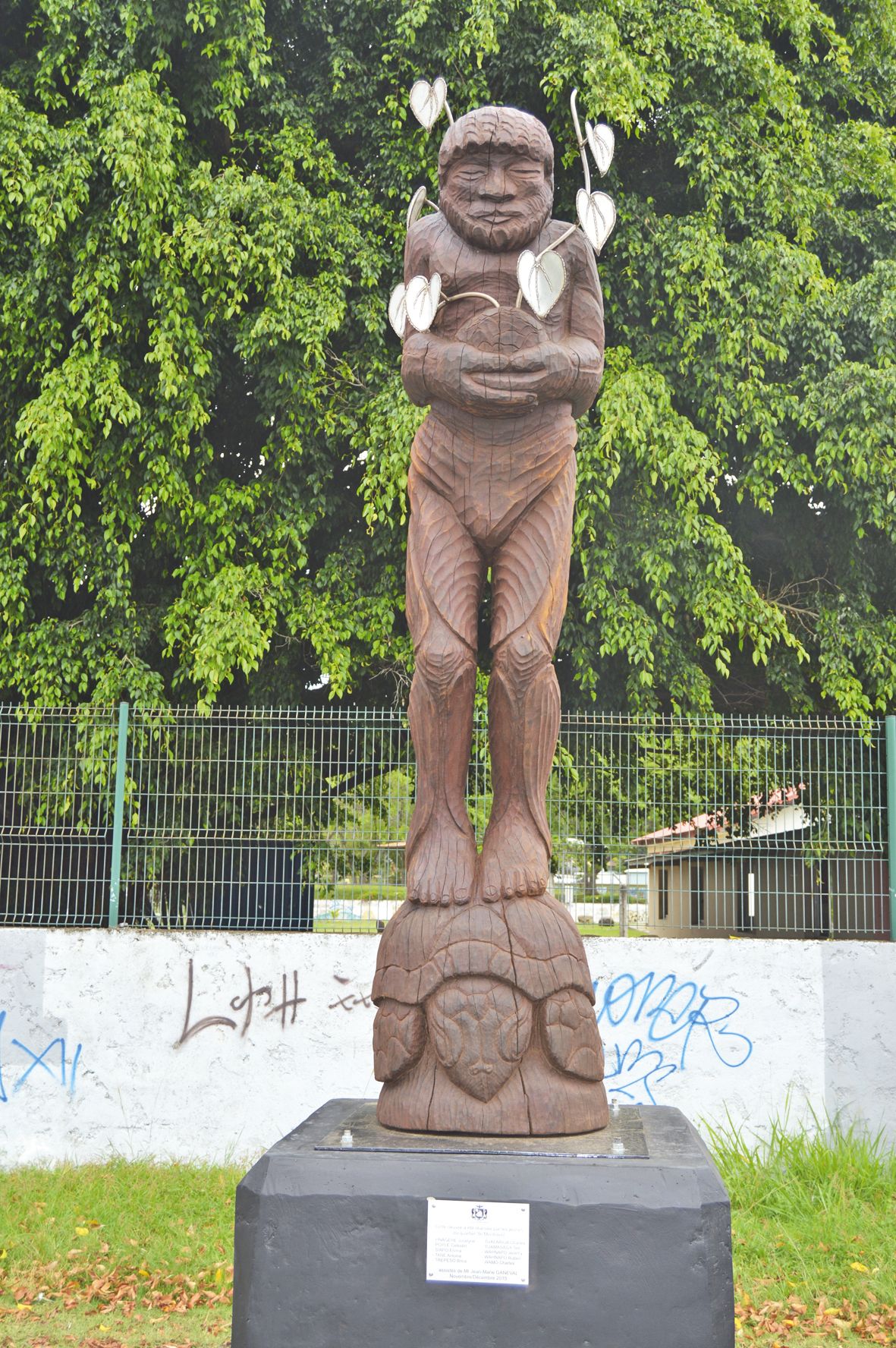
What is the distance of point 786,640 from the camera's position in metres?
10.5

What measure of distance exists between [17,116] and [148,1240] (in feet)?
28.3

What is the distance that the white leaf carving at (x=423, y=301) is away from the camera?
4246 millimetres

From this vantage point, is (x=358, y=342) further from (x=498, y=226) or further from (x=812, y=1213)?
(x=812, y=1213)

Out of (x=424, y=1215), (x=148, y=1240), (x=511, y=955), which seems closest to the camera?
(x=424, y=1215)

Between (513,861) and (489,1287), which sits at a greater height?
(513,861)

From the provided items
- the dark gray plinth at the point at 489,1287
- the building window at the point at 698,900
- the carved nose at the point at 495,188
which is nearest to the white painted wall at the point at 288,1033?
the building window at the point at 698,900

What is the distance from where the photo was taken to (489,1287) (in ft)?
10.9

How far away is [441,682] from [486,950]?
93 centimetres

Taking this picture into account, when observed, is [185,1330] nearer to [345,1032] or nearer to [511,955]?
[345,1032]

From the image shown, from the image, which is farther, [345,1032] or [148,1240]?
[345,1032]

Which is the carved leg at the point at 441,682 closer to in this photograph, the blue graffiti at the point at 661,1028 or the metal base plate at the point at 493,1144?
the metal base plate at the point at 493,1144

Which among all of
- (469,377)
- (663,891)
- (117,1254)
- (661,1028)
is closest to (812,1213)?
(661,1028)

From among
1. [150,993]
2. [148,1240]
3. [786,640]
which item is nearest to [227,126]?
[786,640]

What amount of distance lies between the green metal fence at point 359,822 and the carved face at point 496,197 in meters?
5.06
